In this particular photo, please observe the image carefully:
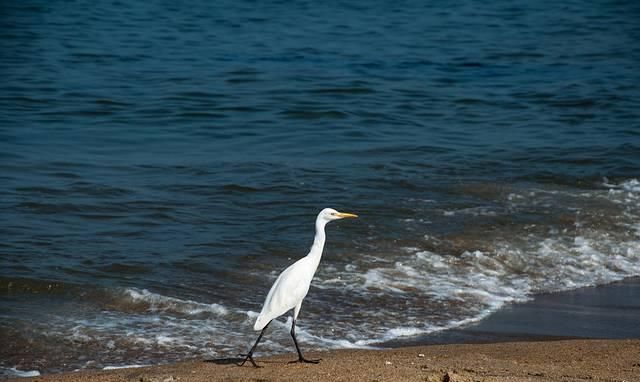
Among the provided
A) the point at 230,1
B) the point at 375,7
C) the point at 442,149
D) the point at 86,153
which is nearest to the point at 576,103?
the point at 442,149

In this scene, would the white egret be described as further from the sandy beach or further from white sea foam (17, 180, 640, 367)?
white sea foam (17, 180, 640, 367)

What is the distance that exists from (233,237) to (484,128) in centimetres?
598

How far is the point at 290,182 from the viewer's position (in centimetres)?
1090

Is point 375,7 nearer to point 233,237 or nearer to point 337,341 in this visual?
point 233,237

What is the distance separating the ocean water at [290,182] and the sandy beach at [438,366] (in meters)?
0.51

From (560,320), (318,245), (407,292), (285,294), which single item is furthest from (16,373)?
(560,320)

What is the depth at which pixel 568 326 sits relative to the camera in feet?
23.4

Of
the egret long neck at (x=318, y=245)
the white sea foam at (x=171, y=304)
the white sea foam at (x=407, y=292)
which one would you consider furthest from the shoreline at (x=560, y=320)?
the white sea foam at (x=171, y=304)

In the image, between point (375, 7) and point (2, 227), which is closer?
point (2, 227)

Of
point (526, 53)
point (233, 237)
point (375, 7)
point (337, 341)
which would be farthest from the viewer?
point (375, 7)

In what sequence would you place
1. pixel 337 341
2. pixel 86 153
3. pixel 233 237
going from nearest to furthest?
1. pixel 337 341
2. pixel 233 237
3. pixel 86 153

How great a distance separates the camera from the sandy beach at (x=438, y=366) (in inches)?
209

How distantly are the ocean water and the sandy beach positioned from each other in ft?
1.66

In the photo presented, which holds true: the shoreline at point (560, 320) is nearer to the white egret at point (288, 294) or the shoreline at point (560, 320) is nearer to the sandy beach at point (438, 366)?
the sandy beach at point (438, 366)
